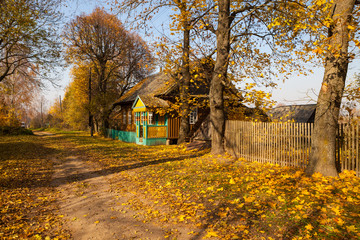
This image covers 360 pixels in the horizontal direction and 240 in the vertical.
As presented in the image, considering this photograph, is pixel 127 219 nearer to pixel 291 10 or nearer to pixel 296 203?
pixel 296 203

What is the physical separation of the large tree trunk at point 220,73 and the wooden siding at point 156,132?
29.7 ft

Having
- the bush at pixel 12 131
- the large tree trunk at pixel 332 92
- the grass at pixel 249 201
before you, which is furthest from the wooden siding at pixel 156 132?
the bush at pixel 12 131

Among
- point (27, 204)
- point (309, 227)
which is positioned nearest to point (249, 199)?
point (309, 227)

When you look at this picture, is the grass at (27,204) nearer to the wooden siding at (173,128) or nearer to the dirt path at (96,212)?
the dirt path at (96,212)

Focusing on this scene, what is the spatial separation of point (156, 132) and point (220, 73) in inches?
402

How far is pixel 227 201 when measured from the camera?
5426mm

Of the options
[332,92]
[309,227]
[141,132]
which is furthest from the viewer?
[141,132]

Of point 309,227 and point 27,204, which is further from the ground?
point 309,227

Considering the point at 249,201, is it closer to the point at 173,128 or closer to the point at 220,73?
the point at 220,73

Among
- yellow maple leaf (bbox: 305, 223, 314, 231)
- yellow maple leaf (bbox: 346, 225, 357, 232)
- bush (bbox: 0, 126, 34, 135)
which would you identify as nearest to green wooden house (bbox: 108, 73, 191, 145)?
yellow maple leaf (bbox: 305, 223, 314, 231)

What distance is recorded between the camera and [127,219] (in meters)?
4.82

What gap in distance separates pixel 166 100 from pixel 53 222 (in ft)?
52.4

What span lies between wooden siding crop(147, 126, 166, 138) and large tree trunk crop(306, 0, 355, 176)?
528 inches

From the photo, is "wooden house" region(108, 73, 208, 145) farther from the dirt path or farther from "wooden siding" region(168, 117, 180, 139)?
the dirt path
